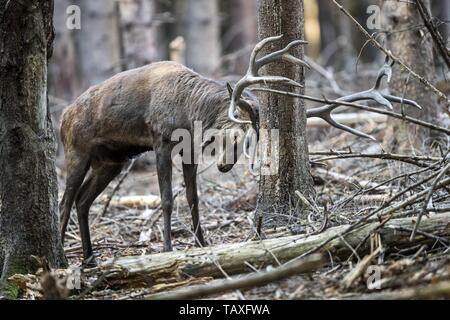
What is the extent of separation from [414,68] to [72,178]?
4.19 metres

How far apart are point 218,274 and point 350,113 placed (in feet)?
24.2

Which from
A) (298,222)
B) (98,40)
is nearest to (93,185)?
(298,222)

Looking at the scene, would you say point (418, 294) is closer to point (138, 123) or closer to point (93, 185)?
point (138, 123)

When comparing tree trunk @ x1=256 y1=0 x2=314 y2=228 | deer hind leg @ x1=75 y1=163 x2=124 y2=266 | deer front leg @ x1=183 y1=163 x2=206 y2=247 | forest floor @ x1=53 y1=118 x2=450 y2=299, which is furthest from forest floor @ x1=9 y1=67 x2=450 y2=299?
deer hind leg @ x1=75 y1=163 x2=124 y2=266

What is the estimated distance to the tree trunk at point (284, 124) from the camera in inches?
277

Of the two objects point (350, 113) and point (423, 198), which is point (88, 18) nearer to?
point (350, 113)

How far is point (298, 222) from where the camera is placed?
6.85 metres

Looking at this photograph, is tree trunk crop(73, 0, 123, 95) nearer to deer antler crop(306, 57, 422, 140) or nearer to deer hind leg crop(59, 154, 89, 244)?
deer hind leg crop(59, 154, 89, 244)

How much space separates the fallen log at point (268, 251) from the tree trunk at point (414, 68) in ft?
12.7

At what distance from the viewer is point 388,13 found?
980 cm

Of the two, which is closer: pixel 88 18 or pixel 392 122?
pixel 392 122

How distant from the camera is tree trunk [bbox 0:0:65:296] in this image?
620cm

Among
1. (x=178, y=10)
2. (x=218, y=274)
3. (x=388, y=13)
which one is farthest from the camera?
(x=178, y=10)
